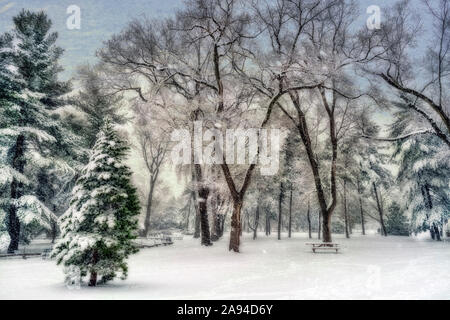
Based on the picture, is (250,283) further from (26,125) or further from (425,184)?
(425,184)

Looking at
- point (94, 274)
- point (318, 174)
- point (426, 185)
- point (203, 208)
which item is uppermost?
point (318, 174)

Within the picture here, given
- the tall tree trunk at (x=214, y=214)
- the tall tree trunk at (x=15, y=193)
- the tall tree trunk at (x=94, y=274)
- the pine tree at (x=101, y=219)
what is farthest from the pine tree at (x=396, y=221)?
the tall tree trunk at (x=15, y=193)

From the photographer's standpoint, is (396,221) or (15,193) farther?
(396,221)

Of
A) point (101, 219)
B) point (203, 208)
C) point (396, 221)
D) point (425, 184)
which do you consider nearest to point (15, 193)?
point (203, 208)

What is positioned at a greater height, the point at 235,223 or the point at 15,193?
the point at 15,193

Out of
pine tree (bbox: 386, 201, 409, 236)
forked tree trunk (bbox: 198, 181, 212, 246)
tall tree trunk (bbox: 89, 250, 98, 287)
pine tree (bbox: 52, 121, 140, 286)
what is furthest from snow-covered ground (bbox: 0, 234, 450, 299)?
pine tree (bbox: 386, 201, 409, 236)

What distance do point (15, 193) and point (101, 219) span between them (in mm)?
13383

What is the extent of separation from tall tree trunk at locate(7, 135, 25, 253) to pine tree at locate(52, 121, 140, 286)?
11960 millimetres

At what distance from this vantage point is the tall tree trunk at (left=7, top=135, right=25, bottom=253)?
718 inches

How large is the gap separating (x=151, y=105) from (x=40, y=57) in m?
8.76

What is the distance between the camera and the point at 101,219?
843cm
